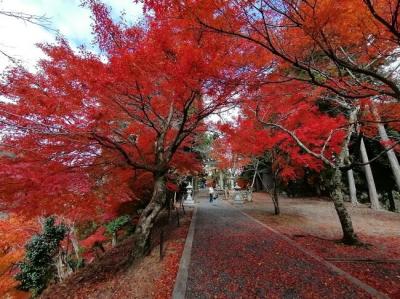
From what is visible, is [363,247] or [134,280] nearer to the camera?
[134,280]

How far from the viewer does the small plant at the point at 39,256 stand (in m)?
12.3

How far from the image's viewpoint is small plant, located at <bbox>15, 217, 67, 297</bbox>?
12.3 m

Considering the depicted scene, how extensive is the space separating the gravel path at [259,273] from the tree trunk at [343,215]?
1830 millimetres

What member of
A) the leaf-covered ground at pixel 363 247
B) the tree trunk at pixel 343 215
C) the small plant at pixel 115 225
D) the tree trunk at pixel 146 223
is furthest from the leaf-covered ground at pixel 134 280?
the small plant at pixel 115 225

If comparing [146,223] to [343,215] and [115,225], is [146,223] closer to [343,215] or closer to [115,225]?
[343,215]

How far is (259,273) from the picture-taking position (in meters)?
5.85

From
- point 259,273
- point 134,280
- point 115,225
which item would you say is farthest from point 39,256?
point 259,273

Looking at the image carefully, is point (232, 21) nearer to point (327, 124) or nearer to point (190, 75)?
point (190, 75)

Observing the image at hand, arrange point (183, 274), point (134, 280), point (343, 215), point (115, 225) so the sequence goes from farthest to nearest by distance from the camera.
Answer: point (115, 225) < point (343, 215) < point (134, 280) < point (183, 274)

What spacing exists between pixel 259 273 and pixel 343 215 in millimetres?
4040

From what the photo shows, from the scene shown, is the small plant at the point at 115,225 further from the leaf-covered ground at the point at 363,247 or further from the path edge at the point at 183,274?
the leaf-covered ground at the point at 363,247

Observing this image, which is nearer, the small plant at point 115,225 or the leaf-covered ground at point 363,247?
the leaf-covered ground at point 363,247

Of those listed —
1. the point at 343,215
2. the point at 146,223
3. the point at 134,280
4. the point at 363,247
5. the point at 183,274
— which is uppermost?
the point at 343,215

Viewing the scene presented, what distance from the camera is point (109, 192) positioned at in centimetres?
926
